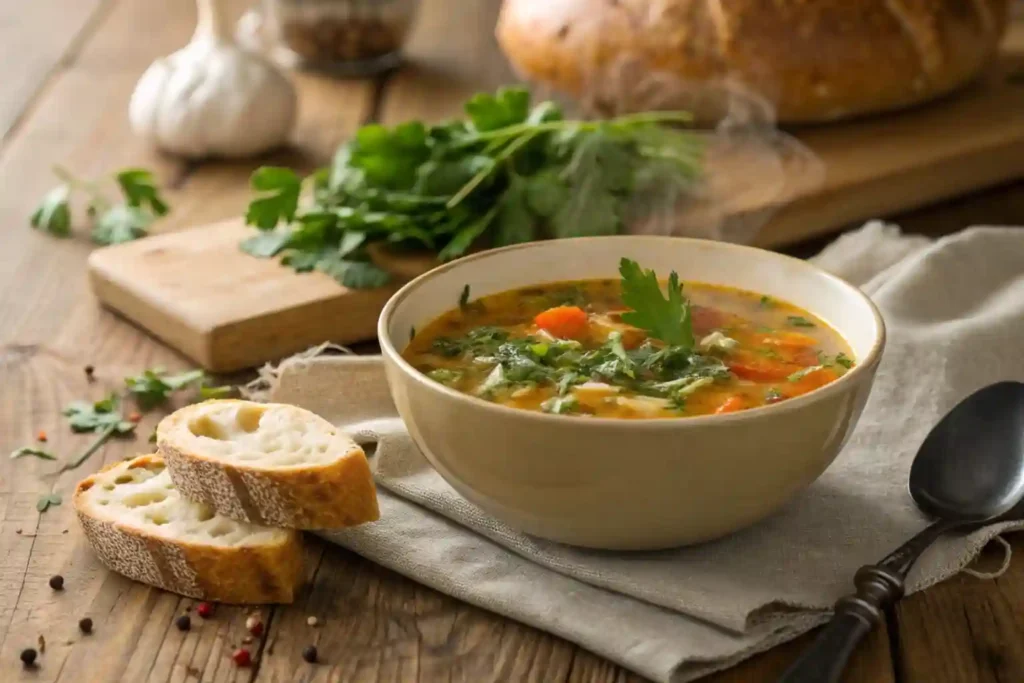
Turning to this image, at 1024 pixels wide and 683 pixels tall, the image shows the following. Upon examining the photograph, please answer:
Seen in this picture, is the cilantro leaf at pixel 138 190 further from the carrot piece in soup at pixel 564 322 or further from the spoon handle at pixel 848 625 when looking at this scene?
the spoon handle at pixel 848 625

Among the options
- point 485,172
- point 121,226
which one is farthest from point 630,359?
point 121,226

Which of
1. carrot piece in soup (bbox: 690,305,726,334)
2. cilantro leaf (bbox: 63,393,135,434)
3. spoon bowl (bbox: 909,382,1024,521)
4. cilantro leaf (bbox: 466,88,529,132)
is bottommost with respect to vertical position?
cilantro leaf (bbox: 63,393,135,434)

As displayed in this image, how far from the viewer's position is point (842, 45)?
3.52 meters

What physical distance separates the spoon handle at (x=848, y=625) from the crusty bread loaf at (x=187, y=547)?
677mm

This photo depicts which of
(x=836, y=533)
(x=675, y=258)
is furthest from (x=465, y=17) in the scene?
(x=836, y=533)

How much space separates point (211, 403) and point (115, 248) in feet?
3.41

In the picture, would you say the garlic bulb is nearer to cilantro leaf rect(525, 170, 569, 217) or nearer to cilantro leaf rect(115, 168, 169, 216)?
cilantro leaf rect(115, 168, 169, 216)

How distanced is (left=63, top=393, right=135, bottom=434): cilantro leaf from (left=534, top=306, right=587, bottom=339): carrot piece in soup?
763mm

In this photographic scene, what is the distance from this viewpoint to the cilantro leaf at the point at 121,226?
3.30m

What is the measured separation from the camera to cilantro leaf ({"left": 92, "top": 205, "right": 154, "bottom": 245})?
3.30 m

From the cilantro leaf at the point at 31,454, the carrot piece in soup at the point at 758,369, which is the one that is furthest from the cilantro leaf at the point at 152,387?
the carrot piece in soup at the point at 758,369

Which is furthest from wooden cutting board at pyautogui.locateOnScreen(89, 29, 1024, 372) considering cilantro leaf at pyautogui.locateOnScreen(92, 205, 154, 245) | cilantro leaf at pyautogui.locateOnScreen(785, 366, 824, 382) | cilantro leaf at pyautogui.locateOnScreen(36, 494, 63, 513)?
cilantro leaf at pyautogui.locateOnScreen(785, 366, 824, 382)

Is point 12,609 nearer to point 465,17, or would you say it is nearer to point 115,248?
point 115,248

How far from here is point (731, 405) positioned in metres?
1.92
